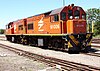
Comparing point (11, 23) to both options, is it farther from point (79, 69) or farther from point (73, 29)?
point (79, 69)

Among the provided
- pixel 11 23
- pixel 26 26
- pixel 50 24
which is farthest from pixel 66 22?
pixel 11 23

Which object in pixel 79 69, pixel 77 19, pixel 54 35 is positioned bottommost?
pixel 79 69

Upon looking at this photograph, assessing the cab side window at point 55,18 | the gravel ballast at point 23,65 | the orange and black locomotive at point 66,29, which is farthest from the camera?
the cab side window at point 55,18

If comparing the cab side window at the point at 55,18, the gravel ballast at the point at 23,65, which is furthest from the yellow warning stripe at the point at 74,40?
the gravel ballast at the point at 23,65

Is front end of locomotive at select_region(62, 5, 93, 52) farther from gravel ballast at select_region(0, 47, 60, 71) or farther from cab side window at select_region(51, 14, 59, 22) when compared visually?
gravel ballast at select_region(0, 47, 60, 71)

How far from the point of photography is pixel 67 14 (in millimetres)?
16359

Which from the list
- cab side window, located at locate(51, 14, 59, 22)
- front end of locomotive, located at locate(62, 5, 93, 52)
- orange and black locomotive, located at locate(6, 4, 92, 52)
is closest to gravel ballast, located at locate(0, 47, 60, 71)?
front end of locomotive, located at locate(62, 5, 93, 52)

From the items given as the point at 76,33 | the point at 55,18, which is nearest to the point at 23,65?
the point at 76,33

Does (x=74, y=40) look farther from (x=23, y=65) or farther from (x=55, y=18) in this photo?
(x=23, y=65)

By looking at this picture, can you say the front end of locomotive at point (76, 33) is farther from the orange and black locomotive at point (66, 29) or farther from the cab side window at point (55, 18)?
the cab side window at point (55, 18)

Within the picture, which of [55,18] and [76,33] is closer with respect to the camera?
[76,33]

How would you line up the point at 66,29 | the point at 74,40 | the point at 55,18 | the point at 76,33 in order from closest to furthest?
the point at 74,40 < the point at 76,33 < the point at 66,29 < the point at 55,18

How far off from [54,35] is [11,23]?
52.9 ft

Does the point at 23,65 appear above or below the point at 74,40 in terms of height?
below
